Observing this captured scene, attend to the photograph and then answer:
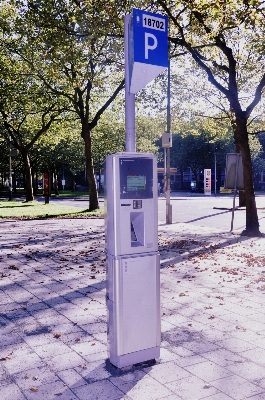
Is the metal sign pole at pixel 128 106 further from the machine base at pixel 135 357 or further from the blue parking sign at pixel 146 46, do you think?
the machine base at pixel 135 357

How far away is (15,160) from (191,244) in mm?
44632

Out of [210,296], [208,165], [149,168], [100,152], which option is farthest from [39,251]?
[208,165]

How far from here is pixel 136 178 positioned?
3.76 meters

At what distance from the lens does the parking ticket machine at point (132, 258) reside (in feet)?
12.2

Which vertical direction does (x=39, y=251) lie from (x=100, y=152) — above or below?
below

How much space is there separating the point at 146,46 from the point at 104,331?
10.3ft

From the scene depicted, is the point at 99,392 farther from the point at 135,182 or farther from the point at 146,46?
the point at 146,46

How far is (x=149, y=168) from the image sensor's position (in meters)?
3.83

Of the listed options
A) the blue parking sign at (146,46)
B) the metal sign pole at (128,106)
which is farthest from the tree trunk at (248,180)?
the metal sign pole at (128,106)

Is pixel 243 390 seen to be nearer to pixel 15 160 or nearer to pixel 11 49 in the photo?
pixel 11 49

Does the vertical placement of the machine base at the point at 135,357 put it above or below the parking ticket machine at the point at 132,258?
below

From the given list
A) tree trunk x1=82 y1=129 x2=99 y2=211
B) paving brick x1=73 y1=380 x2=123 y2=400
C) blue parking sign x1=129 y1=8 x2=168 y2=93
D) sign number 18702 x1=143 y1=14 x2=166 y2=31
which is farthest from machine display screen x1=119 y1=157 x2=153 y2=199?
tree trunk x1=82 y1=129 x2=99 y2=211

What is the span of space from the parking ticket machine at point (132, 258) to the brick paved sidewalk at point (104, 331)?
25 cm

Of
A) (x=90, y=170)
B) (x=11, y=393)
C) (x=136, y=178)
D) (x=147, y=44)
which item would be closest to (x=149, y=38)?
(x=147, y=44)
